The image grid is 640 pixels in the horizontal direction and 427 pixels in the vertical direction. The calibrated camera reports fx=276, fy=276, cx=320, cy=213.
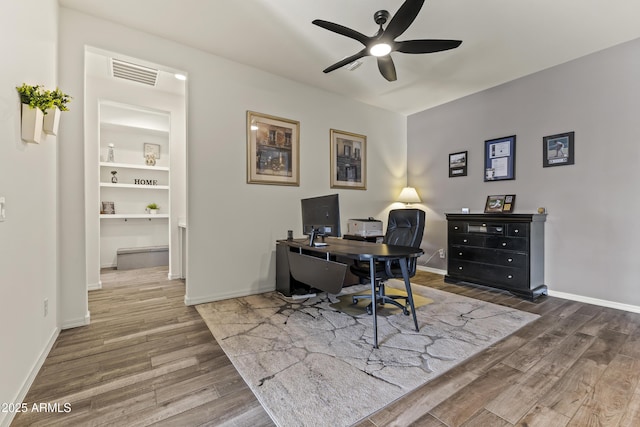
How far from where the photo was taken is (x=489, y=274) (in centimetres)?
356

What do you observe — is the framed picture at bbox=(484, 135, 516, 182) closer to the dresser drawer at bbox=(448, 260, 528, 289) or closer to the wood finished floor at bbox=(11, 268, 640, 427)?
the dresser drawer at bbox=(448, 260, 528, 289)

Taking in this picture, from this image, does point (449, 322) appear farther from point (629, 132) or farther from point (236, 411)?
point (629, 132)

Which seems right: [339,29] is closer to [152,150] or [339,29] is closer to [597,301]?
[597,301]

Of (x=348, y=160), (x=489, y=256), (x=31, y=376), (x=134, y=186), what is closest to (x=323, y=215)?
(x=348, y=160)

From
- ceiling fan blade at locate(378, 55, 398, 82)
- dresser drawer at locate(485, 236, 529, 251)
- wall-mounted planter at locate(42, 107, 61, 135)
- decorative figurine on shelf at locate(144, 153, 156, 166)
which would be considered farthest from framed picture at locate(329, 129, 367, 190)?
decorative figurine on shelf at locate(144, 153, 156, 166)

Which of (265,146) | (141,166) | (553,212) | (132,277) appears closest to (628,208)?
(553,212)

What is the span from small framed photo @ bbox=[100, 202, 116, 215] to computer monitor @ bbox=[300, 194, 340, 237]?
4137 mm

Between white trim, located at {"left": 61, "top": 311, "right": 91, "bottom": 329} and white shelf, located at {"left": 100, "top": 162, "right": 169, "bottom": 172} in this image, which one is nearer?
white trim, located at {"left": 61, "top": 311, "right": 91, "bottom": 329}

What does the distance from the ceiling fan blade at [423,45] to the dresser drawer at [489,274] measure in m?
2.65

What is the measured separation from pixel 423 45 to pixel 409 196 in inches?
111

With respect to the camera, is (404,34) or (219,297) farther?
(219,297)

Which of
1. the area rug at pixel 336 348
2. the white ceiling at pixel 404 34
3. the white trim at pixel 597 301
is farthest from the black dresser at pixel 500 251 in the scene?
the white ceiling at pixel 404 34

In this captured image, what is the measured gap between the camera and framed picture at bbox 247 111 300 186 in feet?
11.5

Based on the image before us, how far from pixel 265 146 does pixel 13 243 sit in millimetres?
2538
